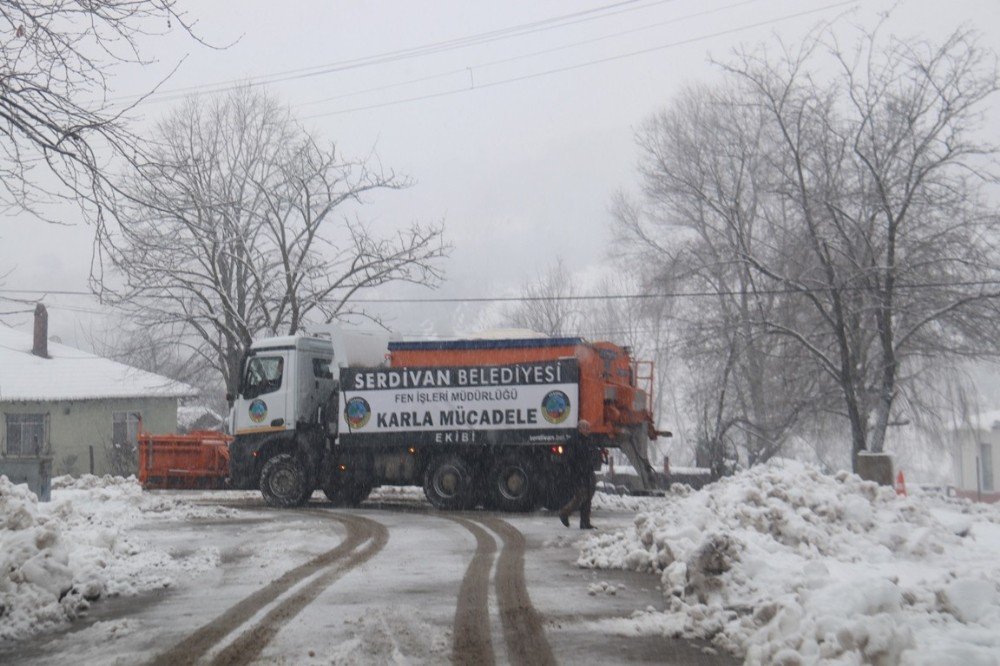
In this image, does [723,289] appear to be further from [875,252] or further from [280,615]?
[280,615]

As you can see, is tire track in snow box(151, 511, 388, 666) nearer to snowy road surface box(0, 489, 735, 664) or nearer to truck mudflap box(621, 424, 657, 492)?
snowy road surface box(0, 489, 735, 664)

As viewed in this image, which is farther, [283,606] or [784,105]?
[784,105]

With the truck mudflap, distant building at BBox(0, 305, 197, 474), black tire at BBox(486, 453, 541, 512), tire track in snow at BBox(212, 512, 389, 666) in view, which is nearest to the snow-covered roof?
distant building at BBox(0, 305, 197, 474)

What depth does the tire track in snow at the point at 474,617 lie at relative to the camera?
710cm

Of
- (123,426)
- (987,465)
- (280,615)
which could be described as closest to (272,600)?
(280,615)

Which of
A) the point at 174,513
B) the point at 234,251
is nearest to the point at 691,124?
the point at 234,251

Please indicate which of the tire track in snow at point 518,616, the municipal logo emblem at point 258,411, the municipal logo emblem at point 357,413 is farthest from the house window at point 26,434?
the tire track in snow at point 518,616

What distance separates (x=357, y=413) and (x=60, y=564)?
37.6 feet

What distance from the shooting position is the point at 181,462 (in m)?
25.8

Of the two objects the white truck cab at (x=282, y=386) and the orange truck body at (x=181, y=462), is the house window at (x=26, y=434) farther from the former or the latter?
the white truck cab at (x=282, y=386)

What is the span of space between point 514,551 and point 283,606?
4858mm

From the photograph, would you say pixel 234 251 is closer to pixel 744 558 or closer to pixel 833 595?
pixel 744 558

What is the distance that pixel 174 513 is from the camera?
63.0 feet

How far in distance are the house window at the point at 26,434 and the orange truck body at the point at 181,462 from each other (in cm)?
1858
